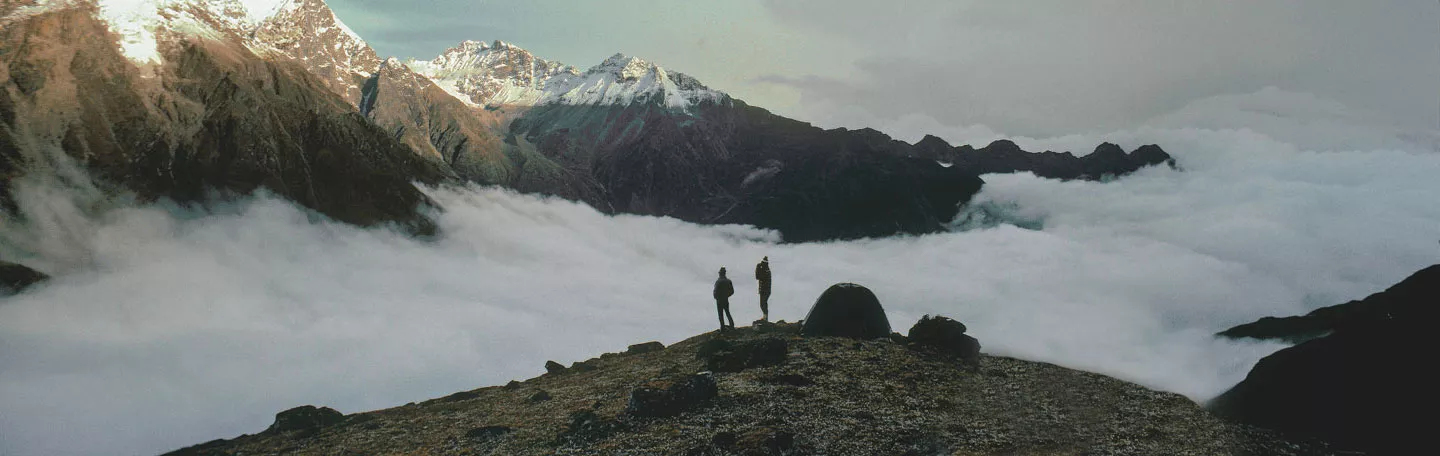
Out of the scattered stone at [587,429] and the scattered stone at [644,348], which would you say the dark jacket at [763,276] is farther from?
the scattered stone at [587,429]

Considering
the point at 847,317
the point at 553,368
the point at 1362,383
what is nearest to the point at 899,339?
the point at 847,317

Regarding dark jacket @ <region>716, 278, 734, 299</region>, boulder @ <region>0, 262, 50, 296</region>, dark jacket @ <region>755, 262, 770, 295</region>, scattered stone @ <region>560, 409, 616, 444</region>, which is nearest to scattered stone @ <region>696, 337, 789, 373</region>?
dark jacket @ <region>716, 278, 734, 299</region>

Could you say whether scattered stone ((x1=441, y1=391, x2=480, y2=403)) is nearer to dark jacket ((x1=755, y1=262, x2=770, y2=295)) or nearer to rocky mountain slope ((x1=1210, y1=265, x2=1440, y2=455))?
dark jacket ((x1=755, y1=262, x2=770, y2=295))

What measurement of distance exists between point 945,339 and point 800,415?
52.3 feet

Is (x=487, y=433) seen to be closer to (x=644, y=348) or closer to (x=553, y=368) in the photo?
(x=553, y=368)

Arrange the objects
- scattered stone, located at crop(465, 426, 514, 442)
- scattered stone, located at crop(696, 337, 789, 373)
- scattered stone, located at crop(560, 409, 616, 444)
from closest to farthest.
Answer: scattered stone, located at crop(560, 409, 616, 444) < scattered stone, located at crop(465, 426, 514, 442) < scattered stone, located at crop(696, 337, 789, 373)

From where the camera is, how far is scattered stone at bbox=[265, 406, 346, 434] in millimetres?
40750

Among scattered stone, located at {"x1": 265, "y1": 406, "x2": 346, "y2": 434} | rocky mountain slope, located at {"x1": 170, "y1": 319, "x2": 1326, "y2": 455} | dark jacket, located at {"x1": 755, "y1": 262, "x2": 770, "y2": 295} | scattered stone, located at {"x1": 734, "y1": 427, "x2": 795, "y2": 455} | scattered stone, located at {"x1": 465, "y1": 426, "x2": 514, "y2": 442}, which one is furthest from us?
dark jacket, located at {"x1": 755, "y1": 262, "x2": 770, "y2": 295}

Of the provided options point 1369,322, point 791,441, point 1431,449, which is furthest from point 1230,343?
point 791,441

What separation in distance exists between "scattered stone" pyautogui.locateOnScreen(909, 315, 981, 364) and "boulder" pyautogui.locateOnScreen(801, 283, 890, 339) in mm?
3270

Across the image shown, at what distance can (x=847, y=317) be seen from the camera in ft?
150

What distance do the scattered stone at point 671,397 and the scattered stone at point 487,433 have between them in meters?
6.14

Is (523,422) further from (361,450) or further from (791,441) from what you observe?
(791,441)

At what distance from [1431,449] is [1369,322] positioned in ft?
22.0
